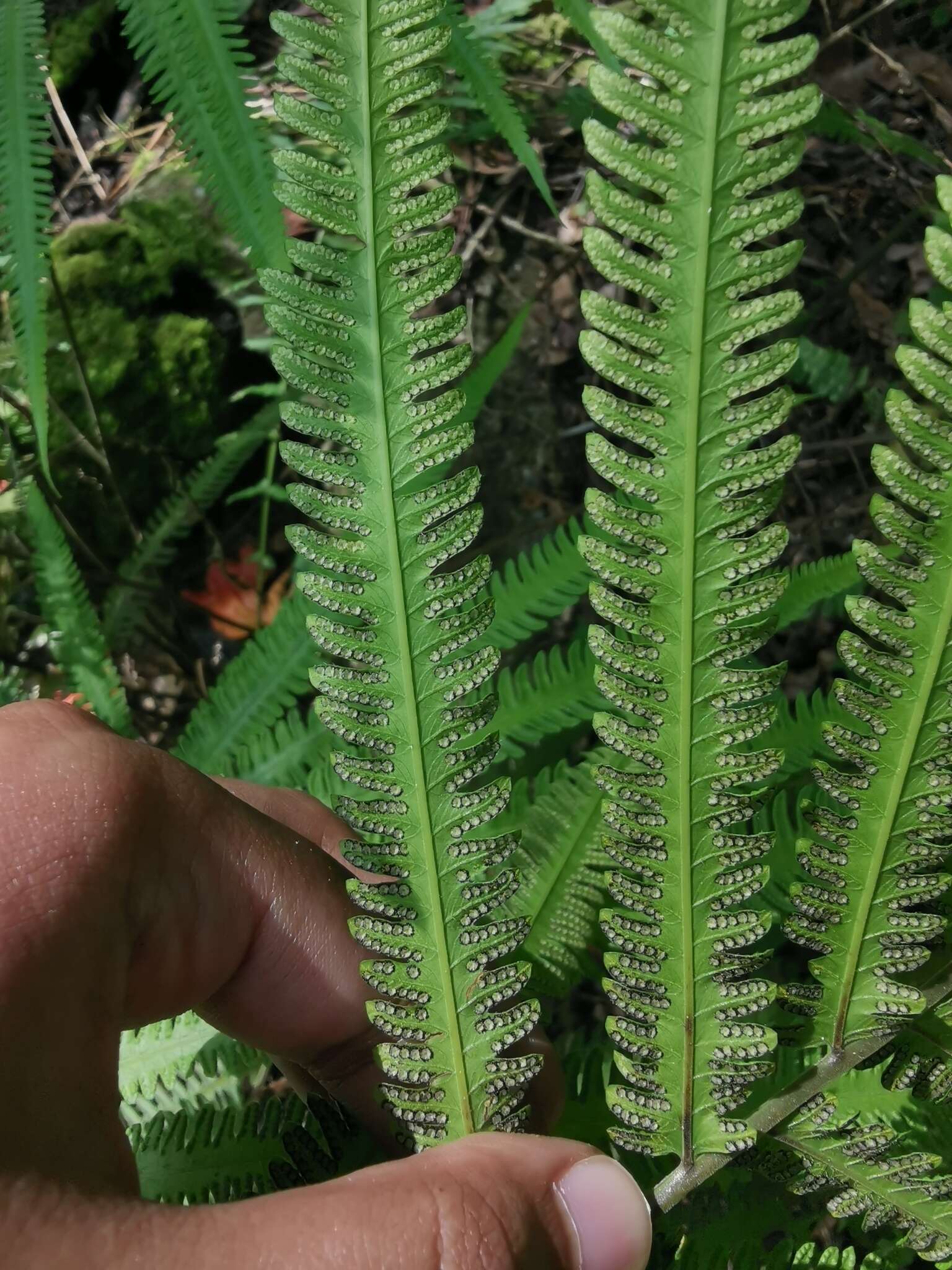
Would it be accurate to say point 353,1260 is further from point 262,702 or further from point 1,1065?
point 262,702

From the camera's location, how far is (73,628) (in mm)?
2562

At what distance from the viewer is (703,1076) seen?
1.25 metres

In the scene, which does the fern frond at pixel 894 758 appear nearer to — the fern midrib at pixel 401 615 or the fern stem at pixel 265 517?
the fern midrib at pixel 401 615

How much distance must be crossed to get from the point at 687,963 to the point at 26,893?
2.95ft

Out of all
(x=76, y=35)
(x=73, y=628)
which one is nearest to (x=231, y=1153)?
(x=73, y=628)

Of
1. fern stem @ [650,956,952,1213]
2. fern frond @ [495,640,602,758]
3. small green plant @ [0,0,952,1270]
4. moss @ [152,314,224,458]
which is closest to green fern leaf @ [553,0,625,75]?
small green plant @ [0,0,952,1270]

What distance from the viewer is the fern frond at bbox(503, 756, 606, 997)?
1.82m

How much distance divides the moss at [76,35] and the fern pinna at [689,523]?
11.7ft

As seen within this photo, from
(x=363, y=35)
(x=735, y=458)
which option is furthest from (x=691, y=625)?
(x=363, y=35)

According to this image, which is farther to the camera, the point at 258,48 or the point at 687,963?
the point at 258,48

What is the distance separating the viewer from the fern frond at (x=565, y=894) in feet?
5.96

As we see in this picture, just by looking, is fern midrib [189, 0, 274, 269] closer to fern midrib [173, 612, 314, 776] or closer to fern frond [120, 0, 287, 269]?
fern frond [120, 0, 287, 269]

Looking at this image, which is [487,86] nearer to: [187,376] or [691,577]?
[691,577]

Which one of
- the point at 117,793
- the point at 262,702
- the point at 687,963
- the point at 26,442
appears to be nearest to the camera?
the point at 687,963
